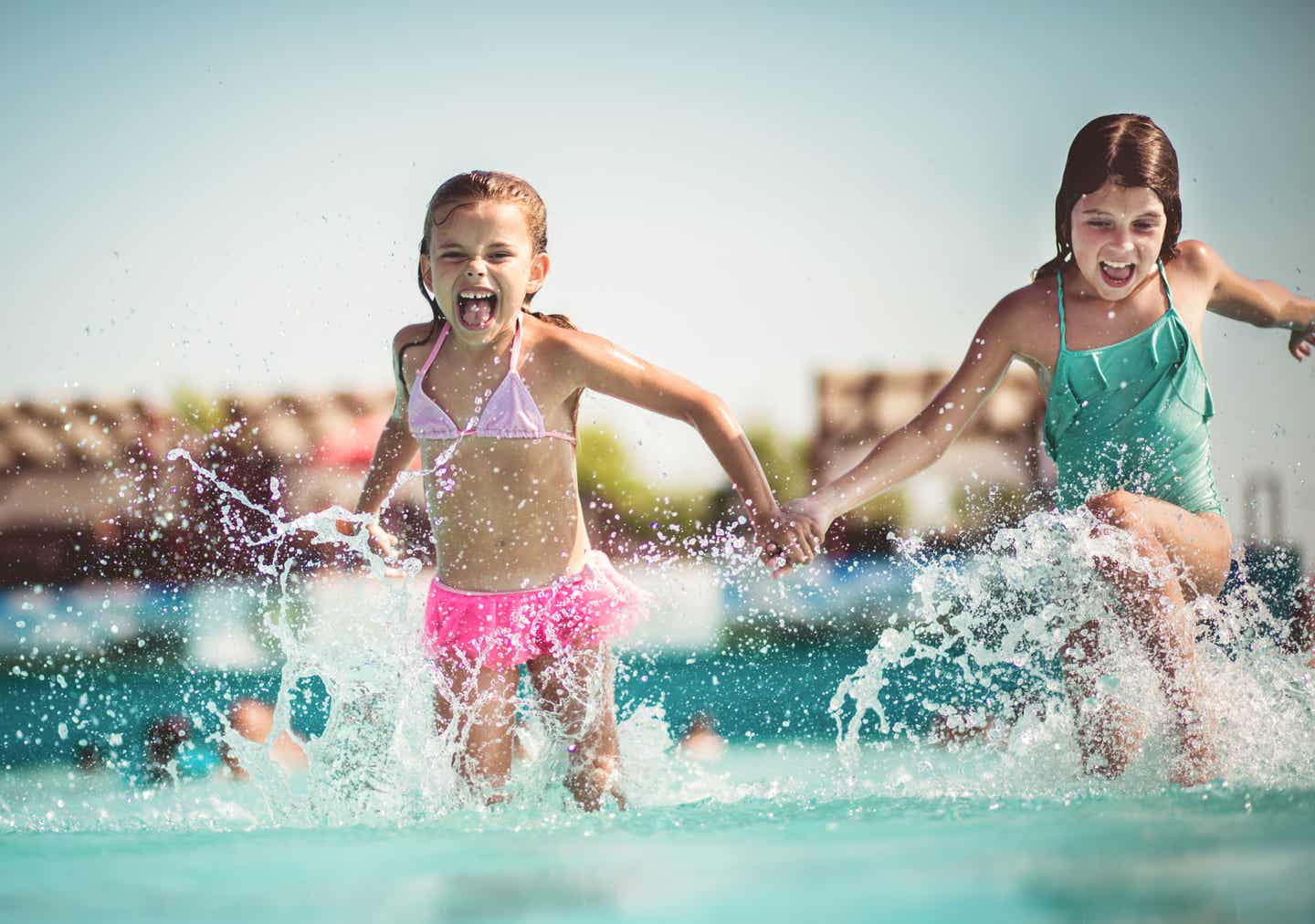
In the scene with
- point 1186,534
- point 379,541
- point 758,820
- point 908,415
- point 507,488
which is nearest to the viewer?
point 758,820

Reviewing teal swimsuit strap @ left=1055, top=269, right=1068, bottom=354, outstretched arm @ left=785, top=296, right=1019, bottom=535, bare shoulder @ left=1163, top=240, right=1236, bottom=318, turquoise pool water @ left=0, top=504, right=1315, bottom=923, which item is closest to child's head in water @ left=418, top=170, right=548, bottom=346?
turquoise pool water @ left=0, top=504, right=1315, bottom=923

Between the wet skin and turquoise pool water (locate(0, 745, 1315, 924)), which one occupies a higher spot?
the wet skin

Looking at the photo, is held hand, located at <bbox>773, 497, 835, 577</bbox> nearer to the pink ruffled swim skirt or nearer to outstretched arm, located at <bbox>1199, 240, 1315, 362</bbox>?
the pink ruffled swim skirt

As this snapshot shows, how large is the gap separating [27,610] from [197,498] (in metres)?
2.70

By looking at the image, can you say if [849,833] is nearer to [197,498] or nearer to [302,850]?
[302,850]

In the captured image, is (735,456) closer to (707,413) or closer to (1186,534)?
(707,413)

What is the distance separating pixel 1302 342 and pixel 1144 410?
692 millimetres

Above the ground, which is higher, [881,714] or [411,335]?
[411,335]

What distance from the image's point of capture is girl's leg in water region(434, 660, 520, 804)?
147 inches

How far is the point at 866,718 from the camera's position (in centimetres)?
851

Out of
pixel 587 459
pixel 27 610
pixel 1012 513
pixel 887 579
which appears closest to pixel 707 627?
pixel 887 579

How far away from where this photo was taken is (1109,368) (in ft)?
12.2

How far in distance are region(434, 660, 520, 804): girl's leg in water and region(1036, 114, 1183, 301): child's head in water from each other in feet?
6.27

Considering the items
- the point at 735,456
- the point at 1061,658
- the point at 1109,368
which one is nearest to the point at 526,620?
the point at 735,456
